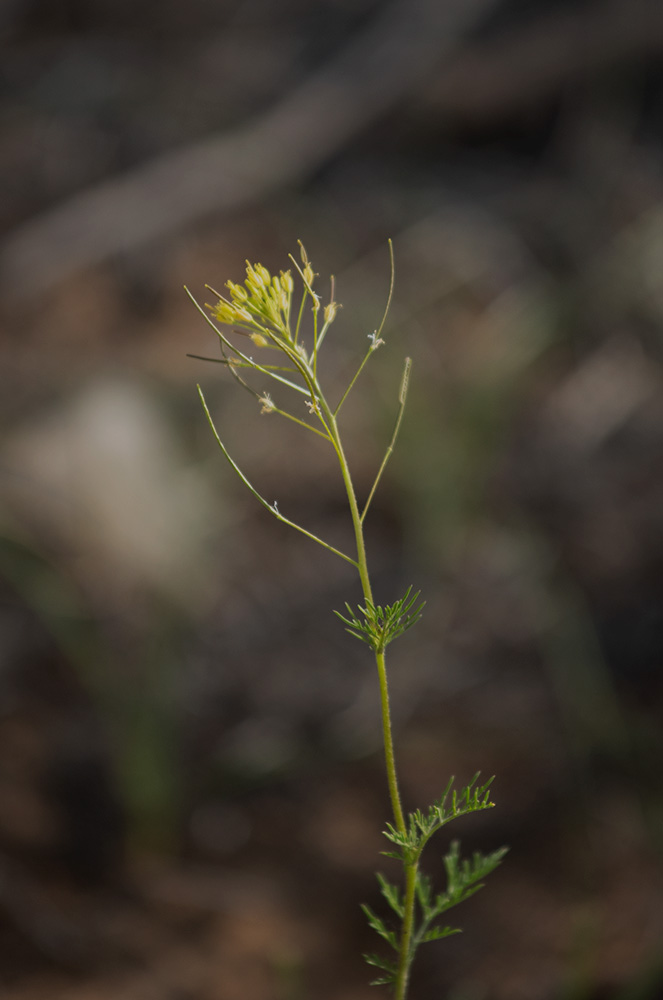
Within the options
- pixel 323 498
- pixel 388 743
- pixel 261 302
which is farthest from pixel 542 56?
pixel 388 743

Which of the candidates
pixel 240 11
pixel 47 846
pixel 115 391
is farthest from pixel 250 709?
pixel 240 11

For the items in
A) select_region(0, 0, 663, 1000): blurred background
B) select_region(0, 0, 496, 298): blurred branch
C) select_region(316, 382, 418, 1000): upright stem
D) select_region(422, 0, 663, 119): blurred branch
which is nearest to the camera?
select_region(316, 382, 418, 1000): upright stem

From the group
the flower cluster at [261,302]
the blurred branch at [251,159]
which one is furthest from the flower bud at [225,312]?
the blurred branch at [251,159]

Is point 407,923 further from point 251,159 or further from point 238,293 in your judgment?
point 251,159

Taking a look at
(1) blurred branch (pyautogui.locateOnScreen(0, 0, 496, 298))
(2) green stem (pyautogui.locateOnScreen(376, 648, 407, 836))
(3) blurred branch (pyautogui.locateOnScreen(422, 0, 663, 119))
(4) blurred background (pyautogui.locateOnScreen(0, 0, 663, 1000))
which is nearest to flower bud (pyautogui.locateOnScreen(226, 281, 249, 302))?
(2) green stem (pyautogui.locateOnScreen(376, 648, 407, 836))

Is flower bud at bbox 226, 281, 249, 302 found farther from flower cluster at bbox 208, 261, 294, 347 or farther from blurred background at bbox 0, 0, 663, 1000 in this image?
blurred background at bbox 0, 0, 663, 1000

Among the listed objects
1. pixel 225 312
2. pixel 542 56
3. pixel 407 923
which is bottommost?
pixel 407 923

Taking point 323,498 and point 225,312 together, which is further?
point 323,498
